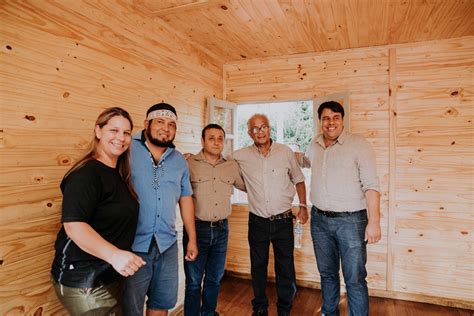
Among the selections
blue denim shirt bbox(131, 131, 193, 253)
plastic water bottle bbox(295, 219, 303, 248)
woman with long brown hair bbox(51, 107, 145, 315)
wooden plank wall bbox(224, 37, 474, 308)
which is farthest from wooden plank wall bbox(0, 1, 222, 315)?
wooden plank wall bbox(224, 37, 474, 308)

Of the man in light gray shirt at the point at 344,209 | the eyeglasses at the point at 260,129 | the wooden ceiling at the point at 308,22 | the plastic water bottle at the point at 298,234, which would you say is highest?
the wooden ceiling at the point at 308,22

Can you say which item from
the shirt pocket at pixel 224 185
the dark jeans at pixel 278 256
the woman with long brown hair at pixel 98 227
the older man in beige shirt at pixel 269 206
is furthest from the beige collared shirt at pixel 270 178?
the woman with long brown hair at pixel 98 227

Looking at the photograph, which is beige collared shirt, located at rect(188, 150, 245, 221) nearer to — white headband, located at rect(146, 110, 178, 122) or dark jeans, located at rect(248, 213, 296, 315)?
dark jeans, located at rect(248, 213, 296, 315)

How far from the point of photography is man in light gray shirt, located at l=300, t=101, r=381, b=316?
209 centimetres

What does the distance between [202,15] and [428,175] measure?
2574 mm

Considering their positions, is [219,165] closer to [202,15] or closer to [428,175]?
[202,15]

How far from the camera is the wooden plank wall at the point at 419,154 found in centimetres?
281

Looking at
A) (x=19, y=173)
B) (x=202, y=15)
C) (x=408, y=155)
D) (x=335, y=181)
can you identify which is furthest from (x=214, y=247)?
(x=408, y=155)

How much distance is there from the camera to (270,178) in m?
2.46

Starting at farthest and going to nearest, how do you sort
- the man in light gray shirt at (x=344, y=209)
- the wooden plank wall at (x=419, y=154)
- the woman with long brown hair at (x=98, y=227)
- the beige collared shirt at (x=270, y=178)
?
the wooden plank wall at (x=419, y=154) < the beige collared shirt at (x=270, y=178) < the man in light gray shirt at (x=344, y=209) < the woman with long brown hair at (x=98, y=227)

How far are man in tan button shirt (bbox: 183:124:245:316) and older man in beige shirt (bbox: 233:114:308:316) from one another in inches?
10.5

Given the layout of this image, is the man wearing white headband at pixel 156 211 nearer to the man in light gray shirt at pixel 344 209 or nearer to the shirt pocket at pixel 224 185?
the shirt pocket at pixel 224 185

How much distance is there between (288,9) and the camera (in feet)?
7.53

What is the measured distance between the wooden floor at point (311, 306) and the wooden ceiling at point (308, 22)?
2550 mm
